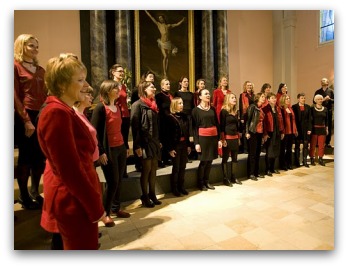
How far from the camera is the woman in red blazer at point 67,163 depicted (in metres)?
1.06

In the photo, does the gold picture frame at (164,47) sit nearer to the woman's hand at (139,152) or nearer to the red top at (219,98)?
the red top at (219,98)

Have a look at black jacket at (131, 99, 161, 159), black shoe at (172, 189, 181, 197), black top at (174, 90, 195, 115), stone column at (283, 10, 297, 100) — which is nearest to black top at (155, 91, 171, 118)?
black top at (174, 90, 195, 115)

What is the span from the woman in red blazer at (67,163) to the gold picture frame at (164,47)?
382 centimetres

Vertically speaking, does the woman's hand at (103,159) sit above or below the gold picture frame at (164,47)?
below

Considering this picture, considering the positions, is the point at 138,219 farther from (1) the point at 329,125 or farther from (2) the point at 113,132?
(1) the point at 329,125

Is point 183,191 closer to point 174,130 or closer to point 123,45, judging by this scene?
point 174,130

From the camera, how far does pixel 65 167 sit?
3.47ft

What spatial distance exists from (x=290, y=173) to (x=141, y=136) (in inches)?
122

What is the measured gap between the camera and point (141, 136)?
2965 mm

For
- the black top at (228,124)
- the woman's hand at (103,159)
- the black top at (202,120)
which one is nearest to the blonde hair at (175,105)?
the black top at (202,120)

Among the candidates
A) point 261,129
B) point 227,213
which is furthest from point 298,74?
point 227,213

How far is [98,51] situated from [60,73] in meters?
3.89

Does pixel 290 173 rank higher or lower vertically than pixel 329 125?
lower

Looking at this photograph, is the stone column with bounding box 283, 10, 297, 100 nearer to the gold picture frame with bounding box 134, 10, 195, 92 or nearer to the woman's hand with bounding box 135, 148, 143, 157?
the gold picture frame with bounding box 134, 10, 195, 92
